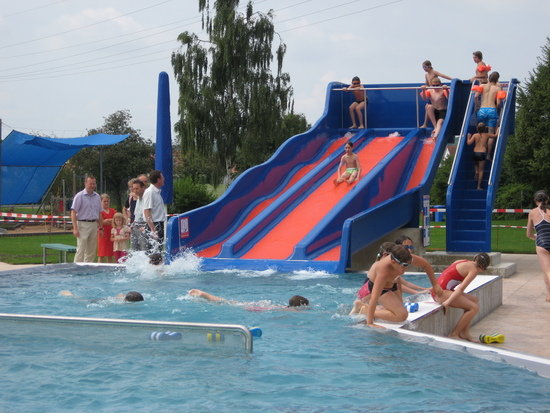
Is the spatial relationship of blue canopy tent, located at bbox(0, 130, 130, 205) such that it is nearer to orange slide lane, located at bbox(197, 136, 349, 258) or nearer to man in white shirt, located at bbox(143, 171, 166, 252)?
orange slide lane, located at bbox(197, 136, 349, 258)

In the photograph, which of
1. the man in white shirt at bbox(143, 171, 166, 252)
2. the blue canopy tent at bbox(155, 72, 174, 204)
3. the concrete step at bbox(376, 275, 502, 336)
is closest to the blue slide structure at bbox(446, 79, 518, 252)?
the concrete step at bbox(376, 275, 502, 336)

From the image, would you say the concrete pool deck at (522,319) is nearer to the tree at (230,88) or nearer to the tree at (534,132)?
Answer: the tree at (230,88)

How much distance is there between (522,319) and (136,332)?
522cm

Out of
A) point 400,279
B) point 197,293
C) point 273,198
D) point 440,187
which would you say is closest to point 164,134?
point 273,198

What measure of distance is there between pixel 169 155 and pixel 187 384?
28.8 feet

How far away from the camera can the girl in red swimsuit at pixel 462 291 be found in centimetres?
799

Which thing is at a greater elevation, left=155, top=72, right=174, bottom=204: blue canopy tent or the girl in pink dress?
left=155, top=72, right=174, bottom=204: blue canopy tent

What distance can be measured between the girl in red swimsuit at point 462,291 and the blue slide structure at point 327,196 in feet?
11.7

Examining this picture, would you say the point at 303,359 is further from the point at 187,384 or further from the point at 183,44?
the point at 183,44

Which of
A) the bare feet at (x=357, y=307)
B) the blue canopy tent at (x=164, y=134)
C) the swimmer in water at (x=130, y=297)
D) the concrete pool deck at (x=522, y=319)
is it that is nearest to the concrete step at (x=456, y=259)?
the concrete pool deck at (x=522, y=319)

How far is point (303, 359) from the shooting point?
637cm

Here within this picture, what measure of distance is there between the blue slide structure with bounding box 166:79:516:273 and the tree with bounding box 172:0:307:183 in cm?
1352

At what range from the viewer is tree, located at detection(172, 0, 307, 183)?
31.8m

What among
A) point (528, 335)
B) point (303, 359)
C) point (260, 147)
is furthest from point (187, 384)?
point (260, 147)
